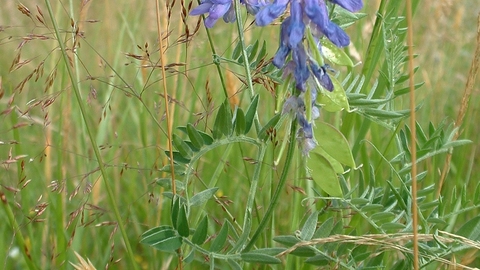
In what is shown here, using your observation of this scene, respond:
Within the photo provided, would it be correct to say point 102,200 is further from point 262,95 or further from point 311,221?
point 311,221

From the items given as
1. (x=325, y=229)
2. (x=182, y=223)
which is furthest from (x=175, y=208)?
(x=325, y=229)

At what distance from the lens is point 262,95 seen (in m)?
2.18

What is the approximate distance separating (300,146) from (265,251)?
209 mm

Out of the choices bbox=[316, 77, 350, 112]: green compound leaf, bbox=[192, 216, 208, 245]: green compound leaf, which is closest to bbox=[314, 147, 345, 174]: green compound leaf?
bbox=[316, 77, 350, 112]: green compound leaf

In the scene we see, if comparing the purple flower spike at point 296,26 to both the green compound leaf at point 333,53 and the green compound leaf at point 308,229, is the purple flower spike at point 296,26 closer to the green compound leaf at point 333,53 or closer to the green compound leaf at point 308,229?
the green compound leaf at point 333,53

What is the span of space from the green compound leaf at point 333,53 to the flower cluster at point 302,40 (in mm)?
15

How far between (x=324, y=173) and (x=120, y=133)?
1.27m

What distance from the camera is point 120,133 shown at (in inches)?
A: 84.0

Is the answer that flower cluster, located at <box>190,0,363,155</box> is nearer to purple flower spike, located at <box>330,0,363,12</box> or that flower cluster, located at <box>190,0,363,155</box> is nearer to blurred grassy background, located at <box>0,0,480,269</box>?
purple flower spike, located at <box>330,0,363,12</box>

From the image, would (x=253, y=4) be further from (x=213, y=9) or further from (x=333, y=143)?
(x=333, y=143)

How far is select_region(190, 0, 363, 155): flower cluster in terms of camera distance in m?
0.83

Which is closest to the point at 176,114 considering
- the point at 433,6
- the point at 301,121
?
the point at 301,121

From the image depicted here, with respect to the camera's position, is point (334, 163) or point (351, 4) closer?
point (351, 4)

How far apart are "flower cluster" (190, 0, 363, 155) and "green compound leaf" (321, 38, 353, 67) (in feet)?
0.05
